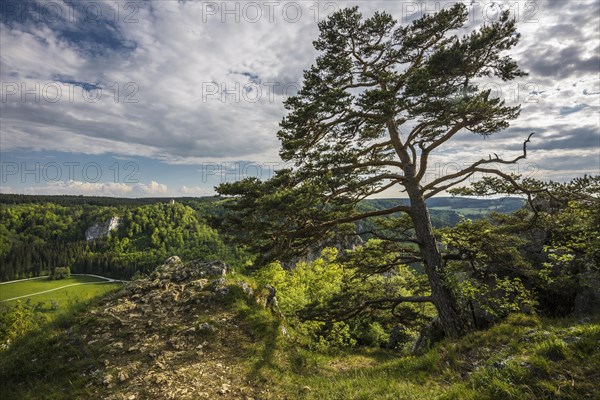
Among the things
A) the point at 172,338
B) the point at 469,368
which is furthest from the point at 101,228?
the point at 469,368

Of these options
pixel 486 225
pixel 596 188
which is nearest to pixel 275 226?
pixel 486 225

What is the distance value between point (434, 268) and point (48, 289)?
170m

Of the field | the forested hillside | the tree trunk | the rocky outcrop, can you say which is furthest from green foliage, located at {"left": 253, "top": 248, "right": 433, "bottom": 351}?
the forested hillside

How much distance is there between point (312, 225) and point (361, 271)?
12.9ft

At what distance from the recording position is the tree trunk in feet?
34.7

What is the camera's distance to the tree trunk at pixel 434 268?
10570 mm

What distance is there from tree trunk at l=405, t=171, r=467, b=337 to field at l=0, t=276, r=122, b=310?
124 metres

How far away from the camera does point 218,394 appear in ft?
23.3

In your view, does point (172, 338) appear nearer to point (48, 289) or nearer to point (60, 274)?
point (48, 289)

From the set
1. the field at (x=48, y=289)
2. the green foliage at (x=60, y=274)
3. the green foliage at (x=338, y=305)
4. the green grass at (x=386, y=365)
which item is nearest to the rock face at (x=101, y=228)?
the green foliage at (x=60, y=274)

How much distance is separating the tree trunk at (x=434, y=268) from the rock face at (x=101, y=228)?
223 m

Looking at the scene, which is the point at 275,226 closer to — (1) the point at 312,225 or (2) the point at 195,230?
(1) the point at 312,225

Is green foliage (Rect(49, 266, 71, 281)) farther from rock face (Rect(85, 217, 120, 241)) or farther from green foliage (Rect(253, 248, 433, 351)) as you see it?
green foliage (Rect(253, 248, 433, 351))

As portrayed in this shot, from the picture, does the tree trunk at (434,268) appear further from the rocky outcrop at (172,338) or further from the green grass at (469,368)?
the rocky outcrop at (172,338)
